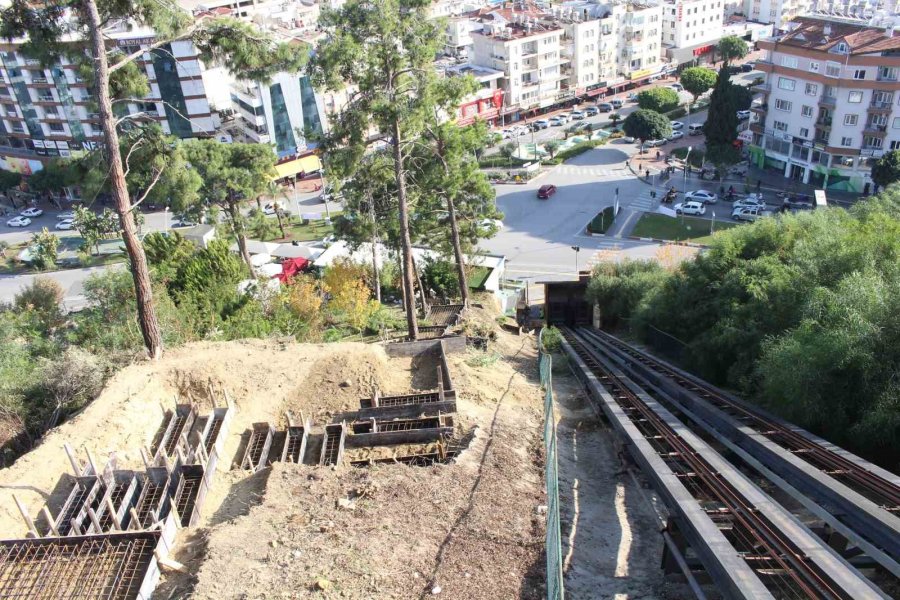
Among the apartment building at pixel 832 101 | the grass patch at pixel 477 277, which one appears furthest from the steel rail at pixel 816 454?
the apartment building at pixel 832 101

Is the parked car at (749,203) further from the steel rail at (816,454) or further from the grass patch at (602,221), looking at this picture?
the steel rail at (816,454)

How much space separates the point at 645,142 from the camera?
63.3 m

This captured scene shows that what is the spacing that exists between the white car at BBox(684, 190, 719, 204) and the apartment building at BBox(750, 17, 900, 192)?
8.69m

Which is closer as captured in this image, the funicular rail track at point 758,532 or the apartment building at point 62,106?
the funicular rail track at point 758,532

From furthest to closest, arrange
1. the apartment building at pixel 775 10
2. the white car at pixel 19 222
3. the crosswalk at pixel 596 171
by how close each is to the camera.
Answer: the apartment building at pixel 775 10, the crosswalk at pixel 596 171, the white car at pixel 19 222

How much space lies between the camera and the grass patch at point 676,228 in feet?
143

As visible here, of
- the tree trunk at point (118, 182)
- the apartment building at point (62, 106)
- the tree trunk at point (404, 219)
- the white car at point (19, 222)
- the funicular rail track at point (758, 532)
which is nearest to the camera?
the funicular rail track at point (758, 532)

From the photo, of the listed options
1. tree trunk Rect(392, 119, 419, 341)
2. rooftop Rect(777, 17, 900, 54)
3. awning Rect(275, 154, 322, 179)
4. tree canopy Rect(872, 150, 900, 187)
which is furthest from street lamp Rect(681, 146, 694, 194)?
tree trunk Rect(392, 119, 419, 341)

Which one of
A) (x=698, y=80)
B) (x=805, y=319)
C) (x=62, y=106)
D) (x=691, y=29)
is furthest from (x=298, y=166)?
(x=805, y=319)

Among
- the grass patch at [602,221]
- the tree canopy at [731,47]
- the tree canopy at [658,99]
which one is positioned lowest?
the grass patch at [602,221]

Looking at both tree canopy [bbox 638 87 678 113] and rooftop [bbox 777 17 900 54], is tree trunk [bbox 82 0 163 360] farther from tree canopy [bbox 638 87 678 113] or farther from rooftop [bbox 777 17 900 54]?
tree canopy [bbox 638 87 678 113]

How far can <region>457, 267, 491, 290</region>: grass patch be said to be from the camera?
36156mm

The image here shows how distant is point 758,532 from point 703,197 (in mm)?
43298

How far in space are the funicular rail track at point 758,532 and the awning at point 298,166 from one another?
177 ft
